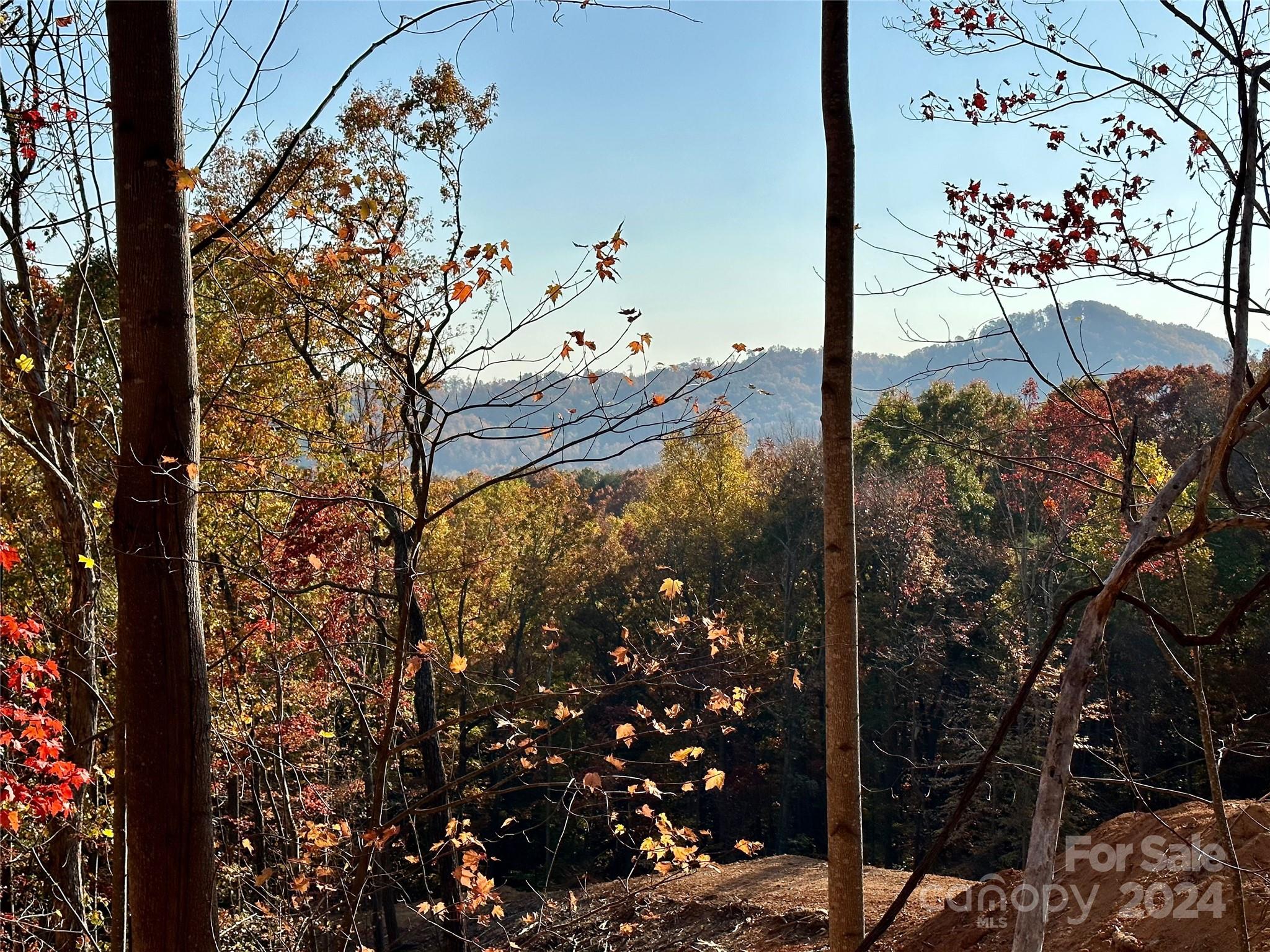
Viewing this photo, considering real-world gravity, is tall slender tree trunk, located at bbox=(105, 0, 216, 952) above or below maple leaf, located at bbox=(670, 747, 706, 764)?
above

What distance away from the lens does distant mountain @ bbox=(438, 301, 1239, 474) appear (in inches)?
142

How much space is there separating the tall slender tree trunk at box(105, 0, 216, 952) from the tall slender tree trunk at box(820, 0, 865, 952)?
1551 mm

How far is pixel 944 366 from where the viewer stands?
3789mm

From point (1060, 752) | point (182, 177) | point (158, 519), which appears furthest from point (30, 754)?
point (1060, 752)

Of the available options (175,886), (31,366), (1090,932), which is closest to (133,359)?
(175,886)

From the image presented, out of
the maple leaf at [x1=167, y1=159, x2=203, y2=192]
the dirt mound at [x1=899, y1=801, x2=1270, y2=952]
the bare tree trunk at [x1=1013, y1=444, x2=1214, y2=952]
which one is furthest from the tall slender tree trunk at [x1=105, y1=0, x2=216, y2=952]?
the dirt mound at [x1=899, y1=801, x2=1270, y2=952]

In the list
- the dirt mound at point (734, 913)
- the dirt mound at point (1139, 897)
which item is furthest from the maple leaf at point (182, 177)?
the dirt mound at point (734, 913)

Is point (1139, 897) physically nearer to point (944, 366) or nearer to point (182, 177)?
point (944, 366)

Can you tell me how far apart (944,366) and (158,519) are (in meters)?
2.90

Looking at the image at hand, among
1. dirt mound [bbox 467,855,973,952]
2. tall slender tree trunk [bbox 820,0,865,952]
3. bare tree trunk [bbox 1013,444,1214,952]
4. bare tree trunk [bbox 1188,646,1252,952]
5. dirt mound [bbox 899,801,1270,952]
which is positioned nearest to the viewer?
bare tree trunk [bbox 1013,444,1214,952]

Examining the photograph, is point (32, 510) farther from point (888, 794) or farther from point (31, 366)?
point (888, 794)

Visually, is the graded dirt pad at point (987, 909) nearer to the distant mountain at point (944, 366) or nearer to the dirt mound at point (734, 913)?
the dirt mound at point (734, 913)

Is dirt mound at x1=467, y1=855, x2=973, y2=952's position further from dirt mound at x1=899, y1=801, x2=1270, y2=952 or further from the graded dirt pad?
dirt mound at x1=899, y1=801, x2=1270, y2=952

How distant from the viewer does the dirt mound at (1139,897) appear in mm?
6043
